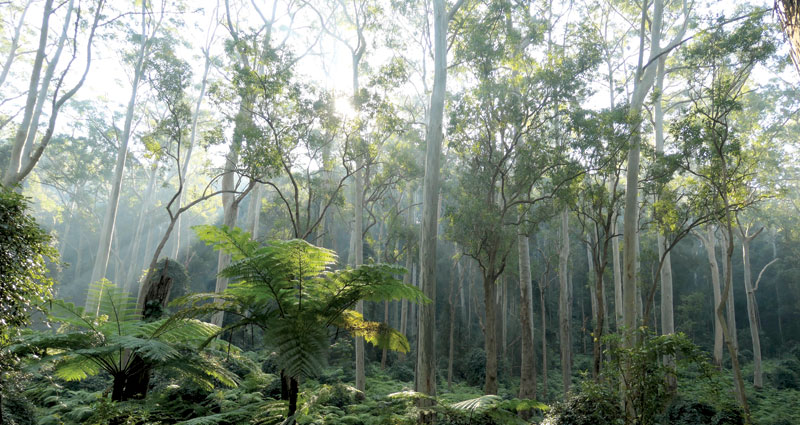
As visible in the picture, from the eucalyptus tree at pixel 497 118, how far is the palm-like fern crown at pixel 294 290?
18.8ft

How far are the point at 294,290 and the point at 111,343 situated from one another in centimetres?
213

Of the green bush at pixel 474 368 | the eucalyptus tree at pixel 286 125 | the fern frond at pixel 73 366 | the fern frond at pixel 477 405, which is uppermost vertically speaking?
the eucalyptus tree at pixel 286 125

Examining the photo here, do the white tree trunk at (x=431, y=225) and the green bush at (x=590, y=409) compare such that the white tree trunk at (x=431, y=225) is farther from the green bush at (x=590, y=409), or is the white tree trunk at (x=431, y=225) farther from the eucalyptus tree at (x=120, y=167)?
the eucalyptus tree at (x=120, y=167)

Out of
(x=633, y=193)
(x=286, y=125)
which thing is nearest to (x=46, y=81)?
(x=286, y=125)

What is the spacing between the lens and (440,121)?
8328 mm

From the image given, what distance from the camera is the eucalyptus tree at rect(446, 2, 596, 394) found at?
32.6 feet

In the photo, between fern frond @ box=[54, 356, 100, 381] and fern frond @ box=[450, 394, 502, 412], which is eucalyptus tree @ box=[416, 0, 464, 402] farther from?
fern frond @ box=[54, 356, 100, 381]

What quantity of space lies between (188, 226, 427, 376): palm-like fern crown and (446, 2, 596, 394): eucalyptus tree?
574 cm

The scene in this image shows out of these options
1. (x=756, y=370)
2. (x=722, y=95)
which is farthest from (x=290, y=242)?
(x=756, y=370)

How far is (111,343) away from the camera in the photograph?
4.63 m

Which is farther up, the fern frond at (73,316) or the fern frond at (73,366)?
the fern frond at (73,316)

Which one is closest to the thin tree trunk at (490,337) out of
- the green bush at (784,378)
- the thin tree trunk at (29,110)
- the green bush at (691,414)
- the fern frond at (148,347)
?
the green bush at (691,414)

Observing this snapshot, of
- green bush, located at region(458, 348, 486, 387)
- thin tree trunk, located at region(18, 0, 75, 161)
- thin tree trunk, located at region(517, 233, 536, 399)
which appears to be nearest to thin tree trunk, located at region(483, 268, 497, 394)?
thin tree trunk, located at region(517, 233, 536, 399)

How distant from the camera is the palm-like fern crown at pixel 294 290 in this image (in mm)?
4031
